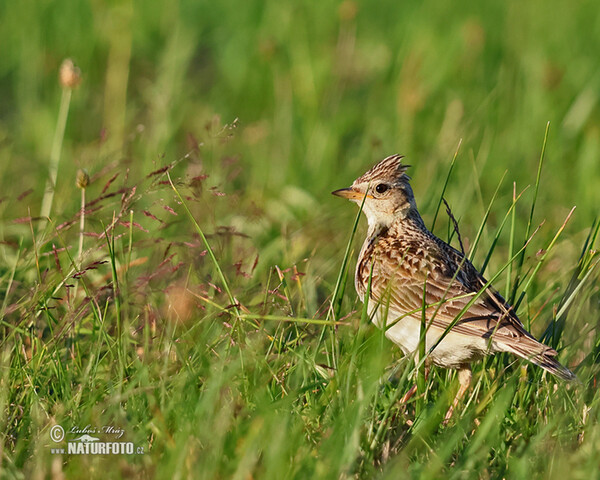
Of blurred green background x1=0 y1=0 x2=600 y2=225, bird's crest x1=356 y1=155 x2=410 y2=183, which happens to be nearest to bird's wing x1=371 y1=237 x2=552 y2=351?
bird's crest x1=356 y1=155 x2=410 y2=183

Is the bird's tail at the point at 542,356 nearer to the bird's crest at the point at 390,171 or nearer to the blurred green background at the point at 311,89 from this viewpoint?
the bird's crest at the point at 390,171

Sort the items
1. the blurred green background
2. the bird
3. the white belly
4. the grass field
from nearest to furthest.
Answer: the grass field
the bird
the white belly
the blurred green background

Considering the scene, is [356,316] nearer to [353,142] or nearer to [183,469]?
[183,469]

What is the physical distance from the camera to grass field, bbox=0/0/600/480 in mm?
3730

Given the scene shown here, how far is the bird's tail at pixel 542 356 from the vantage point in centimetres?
412

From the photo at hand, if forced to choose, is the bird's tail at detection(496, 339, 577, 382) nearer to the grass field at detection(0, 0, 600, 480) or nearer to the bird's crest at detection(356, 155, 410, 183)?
the grass field at detection(0, 0, 600, 480)

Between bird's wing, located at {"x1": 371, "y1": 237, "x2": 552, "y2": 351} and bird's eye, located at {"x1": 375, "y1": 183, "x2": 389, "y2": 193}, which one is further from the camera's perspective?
bird's eye, located at {"x1": 375, "y1": 183, "x2": 389, "y2": 193}

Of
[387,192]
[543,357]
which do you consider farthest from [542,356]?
[387,192]

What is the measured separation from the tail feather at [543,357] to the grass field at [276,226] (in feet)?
0.46

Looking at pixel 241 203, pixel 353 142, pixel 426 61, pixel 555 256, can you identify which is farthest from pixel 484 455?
pixel 426 61

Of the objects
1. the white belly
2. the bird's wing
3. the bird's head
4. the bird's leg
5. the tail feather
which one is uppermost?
the bird's head

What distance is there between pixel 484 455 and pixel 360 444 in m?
0.50

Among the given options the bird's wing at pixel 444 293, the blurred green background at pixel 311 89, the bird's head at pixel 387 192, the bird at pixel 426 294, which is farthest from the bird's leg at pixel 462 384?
the blurred green background at pixel 311 89

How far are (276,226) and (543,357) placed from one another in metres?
3.10
